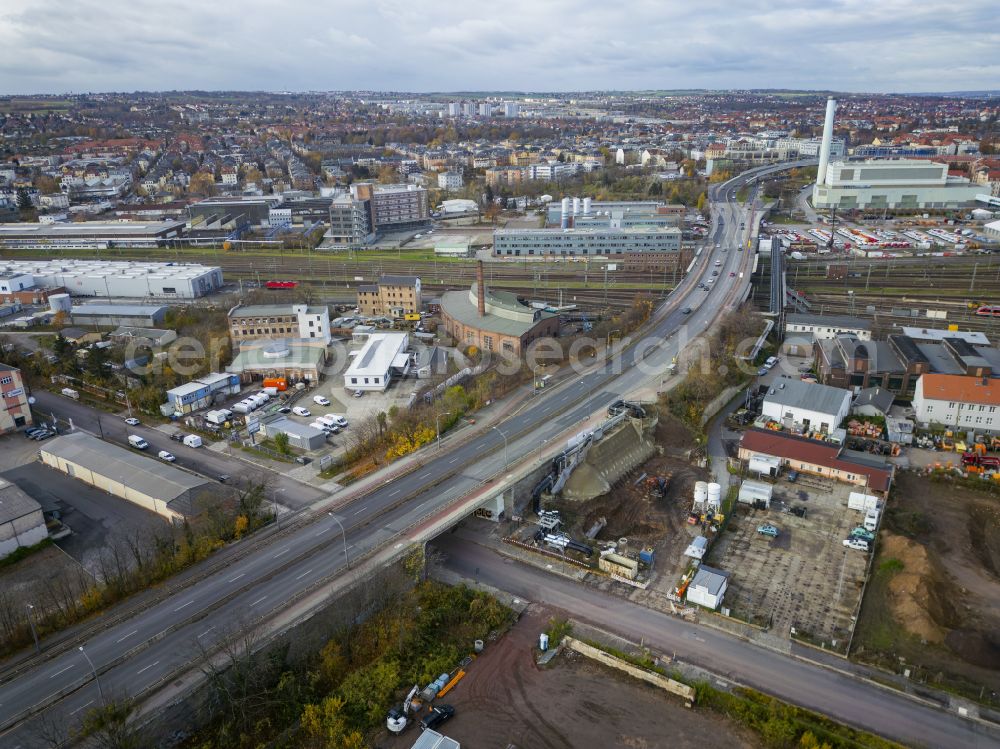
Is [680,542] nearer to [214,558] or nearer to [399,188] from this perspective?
[214,558]

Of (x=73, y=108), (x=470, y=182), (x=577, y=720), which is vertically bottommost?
(x=577, y=720)

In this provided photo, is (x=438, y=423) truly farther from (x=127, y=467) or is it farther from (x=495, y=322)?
(x=127, y=467)

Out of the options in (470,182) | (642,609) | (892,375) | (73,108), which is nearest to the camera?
(642,609)

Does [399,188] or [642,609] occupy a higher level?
[399,188]

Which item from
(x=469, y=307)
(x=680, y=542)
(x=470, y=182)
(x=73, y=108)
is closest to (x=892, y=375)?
(x=680, y=542)

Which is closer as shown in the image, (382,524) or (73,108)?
(382,524)

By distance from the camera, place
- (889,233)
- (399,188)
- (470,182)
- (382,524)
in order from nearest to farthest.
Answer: (382,524), (889,233), (399,188), (470,182)

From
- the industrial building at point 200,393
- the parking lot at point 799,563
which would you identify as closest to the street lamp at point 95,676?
the parking lot at point 799,563
